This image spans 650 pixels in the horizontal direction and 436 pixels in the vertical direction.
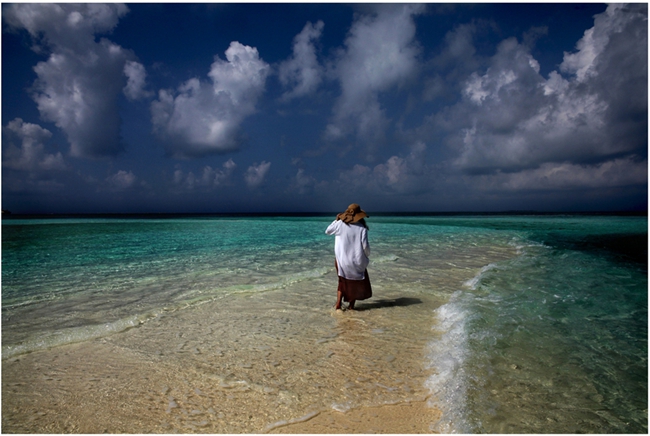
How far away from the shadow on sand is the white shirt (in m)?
0.92

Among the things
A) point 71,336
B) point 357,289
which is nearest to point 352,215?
point 357,289

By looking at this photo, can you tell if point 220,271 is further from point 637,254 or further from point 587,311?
point 637,254

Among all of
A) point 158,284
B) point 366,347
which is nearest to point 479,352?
point 366,347

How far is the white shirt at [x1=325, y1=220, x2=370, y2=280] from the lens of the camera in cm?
618

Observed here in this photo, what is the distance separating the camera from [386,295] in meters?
7.79

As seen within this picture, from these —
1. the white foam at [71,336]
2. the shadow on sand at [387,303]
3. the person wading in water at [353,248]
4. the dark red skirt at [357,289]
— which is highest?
the person wading in water at [353,248]

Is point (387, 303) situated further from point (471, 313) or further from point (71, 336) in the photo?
point (71, 336)

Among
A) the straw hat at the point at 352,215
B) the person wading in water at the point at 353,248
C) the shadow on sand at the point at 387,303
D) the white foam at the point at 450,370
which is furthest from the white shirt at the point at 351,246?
the white foam at the point at 450,370

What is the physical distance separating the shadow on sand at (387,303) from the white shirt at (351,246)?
915mm

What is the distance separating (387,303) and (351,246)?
1722 millimetres

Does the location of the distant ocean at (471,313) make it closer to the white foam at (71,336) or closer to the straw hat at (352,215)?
the white foam at (71,336)

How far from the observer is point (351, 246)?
6.21 m

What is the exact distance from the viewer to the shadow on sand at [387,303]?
6797 mm

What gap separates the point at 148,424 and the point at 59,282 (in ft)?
26.9
